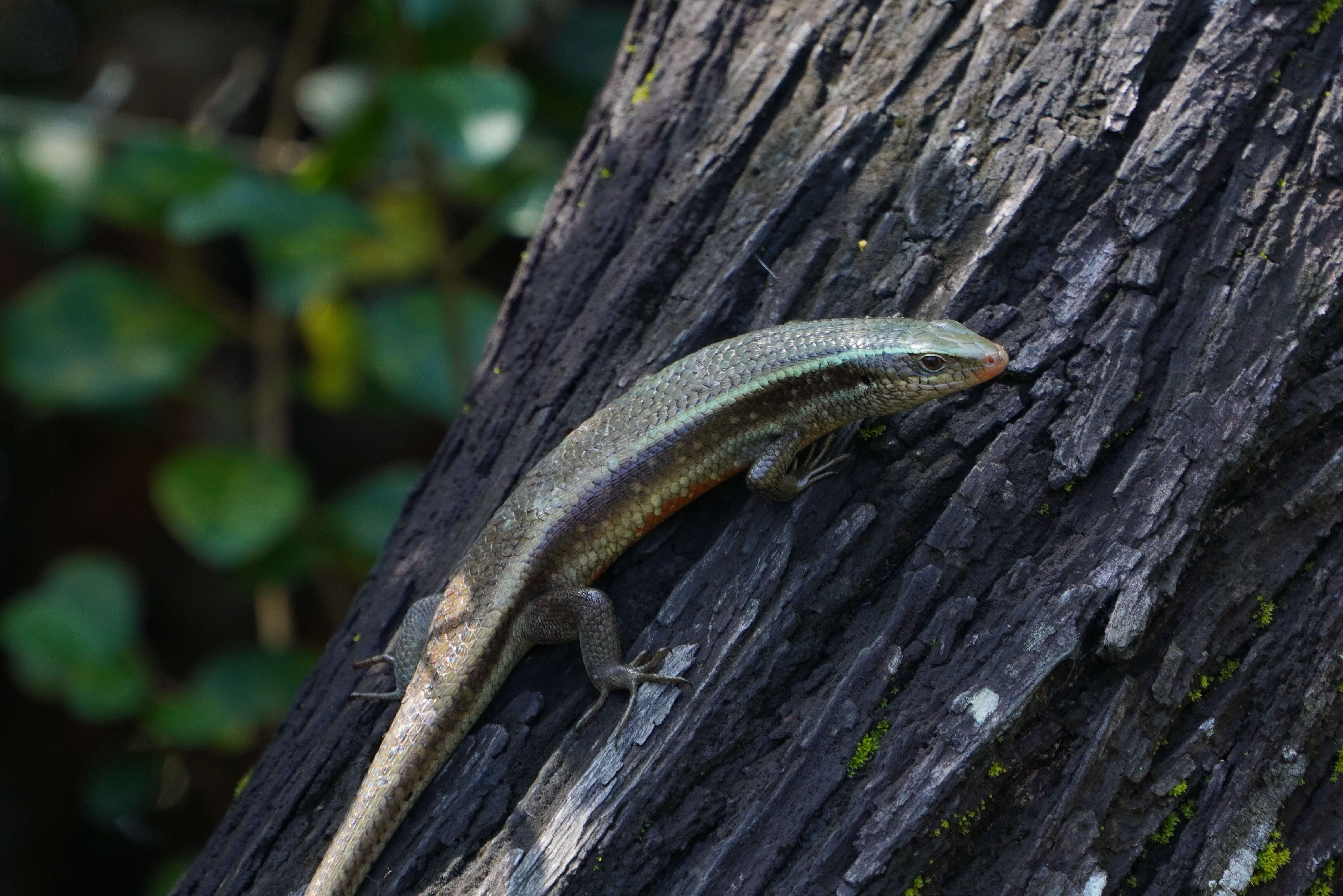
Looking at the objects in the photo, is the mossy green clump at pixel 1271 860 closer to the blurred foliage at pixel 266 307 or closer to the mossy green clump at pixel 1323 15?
the mossy green clump at pixel 1323 15

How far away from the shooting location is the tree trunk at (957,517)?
254 cm

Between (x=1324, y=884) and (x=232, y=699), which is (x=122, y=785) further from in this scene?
(x=1324, y=884)

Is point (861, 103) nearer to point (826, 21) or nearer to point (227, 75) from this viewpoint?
point (826, 21)

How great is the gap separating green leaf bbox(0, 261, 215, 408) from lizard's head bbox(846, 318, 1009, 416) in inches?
147

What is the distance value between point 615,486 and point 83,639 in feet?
10.3

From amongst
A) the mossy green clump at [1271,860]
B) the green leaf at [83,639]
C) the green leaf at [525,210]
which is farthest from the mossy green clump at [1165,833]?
the green leaf at [83,639]

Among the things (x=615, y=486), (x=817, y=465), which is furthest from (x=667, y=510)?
(x=817, y=465)

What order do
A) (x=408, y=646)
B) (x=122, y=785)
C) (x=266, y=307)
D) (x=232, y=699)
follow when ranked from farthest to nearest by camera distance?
(x=266, y=307) → (x=122, y=785) → (x=232, y=699) → (x=408, y=646)

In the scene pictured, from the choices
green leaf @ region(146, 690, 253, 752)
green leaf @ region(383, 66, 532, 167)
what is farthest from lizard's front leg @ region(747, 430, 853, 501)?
green leaf @ region(146, 690, 253, 752)

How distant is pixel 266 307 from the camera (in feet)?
18.4

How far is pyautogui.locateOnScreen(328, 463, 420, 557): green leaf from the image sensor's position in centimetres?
476

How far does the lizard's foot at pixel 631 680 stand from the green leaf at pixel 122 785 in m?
3.71

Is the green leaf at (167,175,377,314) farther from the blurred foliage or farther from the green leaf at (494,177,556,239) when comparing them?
the green leaf at (494,177,556,239)

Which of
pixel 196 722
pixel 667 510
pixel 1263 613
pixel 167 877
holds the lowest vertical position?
pixel 167 877
